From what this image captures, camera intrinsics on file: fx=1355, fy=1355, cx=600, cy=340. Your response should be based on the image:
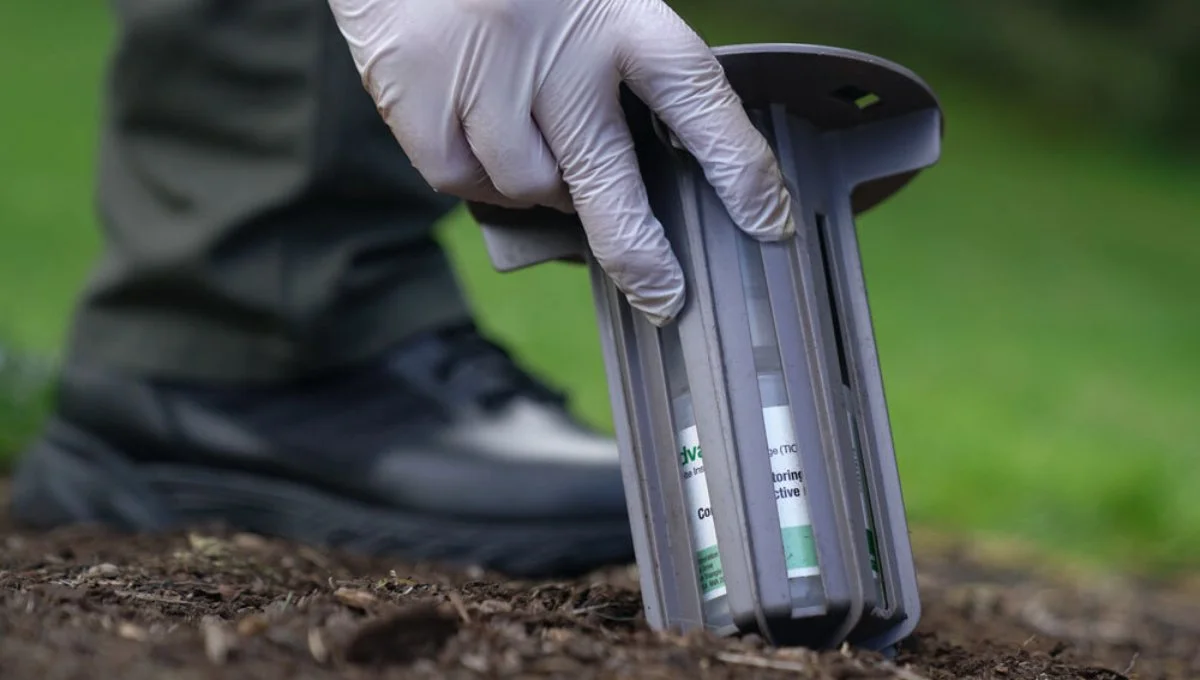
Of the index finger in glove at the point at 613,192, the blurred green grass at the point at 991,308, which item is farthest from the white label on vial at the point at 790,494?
the blurred green grass at the point at 991,308

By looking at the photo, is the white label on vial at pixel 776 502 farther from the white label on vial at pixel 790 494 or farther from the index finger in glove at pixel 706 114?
the index finger in glove at pixel 706 114

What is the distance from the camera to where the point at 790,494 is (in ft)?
3.70

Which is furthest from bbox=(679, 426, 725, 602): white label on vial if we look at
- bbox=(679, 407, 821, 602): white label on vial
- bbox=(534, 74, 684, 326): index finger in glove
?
bbox=(534, 74, 684, 326): index finger in glove

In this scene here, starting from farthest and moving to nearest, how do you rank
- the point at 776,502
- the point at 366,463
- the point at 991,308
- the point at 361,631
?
the point at 991,308, the point at 366,463, the point at 776,502, the point at 361,631

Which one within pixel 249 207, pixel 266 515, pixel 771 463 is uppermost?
pixel 249 207

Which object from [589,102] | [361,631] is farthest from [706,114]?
[361,631]

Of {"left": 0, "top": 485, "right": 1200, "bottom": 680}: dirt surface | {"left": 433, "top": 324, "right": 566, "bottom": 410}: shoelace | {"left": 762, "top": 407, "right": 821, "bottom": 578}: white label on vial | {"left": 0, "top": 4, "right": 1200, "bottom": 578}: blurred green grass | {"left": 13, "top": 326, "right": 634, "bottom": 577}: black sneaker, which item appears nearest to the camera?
{"left": 0, "top": 485, "right": 1200, "bottom": 680}: dirt surface

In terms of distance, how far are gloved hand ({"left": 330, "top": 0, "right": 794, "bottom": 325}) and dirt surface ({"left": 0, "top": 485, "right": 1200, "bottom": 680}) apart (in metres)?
0.30

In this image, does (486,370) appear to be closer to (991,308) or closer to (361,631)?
(361,631)

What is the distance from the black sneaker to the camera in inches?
73.7

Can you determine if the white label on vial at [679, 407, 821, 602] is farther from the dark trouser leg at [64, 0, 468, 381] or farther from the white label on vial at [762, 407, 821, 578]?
the dark trouser leg at [64, 0, 468, 381]

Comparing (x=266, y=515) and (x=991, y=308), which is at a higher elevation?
(x=266, y=515)

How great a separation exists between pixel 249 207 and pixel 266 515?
45cm

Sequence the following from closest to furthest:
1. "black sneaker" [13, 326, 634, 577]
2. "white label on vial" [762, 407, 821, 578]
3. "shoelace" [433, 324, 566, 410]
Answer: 1. "white label on vial" [762, 407, 821, 578]
2. "black sneaker" [13, 326, 634, 577]
3. "shoelace" [433, 324, 566, 410]
